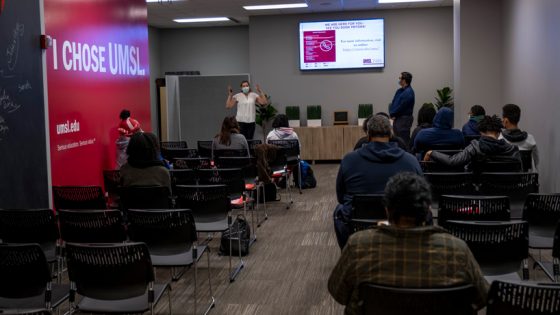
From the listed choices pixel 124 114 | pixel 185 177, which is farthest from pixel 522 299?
pixel 124 114

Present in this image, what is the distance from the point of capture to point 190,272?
5566 mm

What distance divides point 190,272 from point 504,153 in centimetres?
297

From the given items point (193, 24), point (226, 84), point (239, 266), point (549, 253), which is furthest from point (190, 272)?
point (193, 24)

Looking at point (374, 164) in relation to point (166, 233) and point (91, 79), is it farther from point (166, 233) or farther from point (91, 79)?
point (91, 79)

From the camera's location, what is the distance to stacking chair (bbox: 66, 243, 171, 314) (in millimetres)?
3219

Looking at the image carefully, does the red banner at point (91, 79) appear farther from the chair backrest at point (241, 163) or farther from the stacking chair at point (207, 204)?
the stacking chair at point (207, 204)

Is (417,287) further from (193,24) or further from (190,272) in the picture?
(193,24)

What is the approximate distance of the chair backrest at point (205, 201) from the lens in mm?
4980

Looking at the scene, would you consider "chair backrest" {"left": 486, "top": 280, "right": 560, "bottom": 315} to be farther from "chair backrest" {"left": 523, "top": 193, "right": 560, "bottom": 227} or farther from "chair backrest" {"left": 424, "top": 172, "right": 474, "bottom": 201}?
"chair backrest" {"left": 424, "top": 172, "right": 474, "bottom": 201}

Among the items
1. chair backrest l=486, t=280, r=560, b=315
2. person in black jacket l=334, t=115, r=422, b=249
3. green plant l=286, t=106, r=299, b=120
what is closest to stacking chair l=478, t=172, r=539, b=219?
person in black jacket l=334, t=115, r=422, b=249

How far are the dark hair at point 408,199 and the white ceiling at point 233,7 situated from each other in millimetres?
9779

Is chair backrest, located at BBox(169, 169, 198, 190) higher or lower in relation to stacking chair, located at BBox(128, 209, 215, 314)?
higher

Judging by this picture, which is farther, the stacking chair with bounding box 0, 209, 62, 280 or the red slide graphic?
the red slide graphic

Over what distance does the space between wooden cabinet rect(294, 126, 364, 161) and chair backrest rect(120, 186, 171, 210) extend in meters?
8.71
